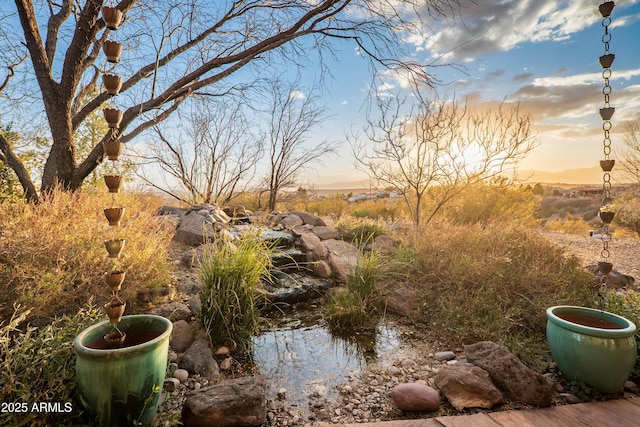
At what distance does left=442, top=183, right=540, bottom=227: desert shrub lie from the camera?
24.4 feet

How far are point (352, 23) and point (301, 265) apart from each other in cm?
373

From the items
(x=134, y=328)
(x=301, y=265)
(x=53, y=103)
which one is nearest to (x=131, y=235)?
(x=134, y=328)

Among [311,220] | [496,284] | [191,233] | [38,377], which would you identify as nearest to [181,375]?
[38,377]

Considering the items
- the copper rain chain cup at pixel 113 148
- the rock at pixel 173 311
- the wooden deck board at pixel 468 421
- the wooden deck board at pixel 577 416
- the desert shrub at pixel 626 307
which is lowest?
the wooden deck board at pixel 577 416

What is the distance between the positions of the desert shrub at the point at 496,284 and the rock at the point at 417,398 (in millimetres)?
1103

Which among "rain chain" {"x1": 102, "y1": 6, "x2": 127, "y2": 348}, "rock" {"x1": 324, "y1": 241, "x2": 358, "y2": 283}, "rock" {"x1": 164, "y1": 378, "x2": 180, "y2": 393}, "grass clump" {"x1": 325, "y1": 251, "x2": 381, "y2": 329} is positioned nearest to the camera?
"rain chain" {"x1": 102, "y1": 6, "x2": 127, "y2": 348}

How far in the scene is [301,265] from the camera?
5.05m

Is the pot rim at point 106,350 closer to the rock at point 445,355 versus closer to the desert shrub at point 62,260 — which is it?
the desert shrub at point 62,260

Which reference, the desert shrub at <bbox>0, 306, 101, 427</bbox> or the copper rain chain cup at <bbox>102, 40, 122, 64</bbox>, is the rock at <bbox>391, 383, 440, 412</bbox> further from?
the copper rain chain cup at <bbox>102, 40, 122, 64</bbox>

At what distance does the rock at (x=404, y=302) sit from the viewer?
3648 millimetres

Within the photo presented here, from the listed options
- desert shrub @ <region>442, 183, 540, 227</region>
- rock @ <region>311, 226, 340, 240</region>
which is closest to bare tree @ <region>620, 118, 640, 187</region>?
desert shrub @ <region>442, 183, 540, 227</region>

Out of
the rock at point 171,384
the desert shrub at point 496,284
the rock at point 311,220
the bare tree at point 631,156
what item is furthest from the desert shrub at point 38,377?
the bare tree at point 631,156

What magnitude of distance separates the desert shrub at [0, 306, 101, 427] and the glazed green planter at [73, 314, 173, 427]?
0.13 m

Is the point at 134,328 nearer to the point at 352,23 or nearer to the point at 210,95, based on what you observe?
the point at 352,23
